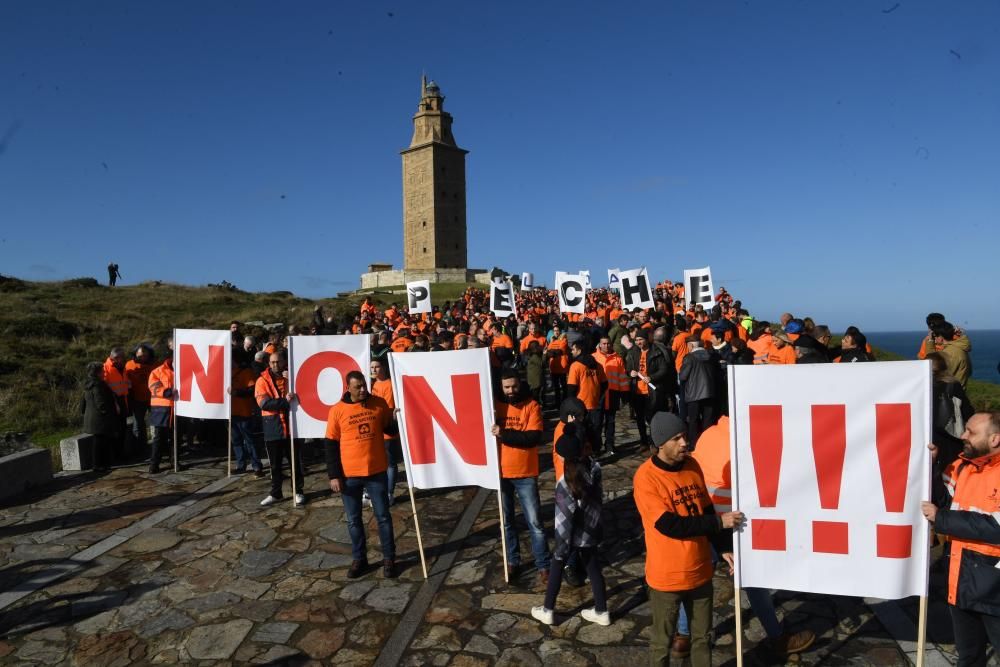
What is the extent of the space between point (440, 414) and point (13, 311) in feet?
103

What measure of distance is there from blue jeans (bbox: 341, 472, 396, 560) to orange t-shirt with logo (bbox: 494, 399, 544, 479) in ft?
3.96

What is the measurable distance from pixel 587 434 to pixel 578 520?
830mm

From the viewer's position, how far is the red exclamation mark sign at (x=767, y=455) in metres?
3.65

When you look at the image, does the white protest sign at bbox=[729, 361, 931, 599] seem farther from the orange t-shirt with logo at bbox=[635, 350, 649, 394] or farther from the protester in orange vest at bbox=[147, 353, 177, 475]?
the protester in orange vest at bbox=[147, 353, 177, 475]

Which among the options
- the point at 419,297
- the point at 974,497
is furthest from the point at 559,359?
the point at 974,497

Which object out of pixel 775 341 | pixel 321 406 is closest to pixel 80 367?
pixel 321 406

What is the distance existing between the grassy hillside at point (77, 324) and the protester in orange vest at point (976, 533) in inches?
292

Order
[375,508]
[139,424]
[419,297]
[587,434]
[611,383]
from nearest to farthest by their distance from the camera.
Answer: [587,434], [375,508], [611,383], [139,424], [419,297]

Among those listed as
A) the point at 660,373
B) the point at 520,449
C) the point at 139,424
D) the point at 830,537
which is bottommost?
the point at 139,424

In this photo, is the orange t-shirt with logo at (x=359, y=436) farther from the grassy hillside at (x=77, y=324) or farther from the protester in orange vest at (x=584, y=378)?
the grassy hillside at (x=77, y=324)

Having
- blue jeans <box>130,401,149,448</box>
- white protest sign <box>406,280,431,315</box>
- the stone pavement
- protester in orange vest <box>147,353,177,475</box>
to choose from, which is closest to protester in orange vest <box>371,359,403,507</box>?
the stone pavement

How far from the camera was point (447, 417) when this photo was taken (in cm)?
571

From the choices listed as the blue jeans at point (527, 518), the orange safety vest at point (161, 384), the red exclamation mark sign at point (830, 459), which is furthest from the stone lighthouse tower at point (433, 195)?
the red exclamation mark sign at point (830, 459)

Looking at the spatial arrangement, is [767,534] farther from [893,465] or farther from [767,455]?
[893,465]
